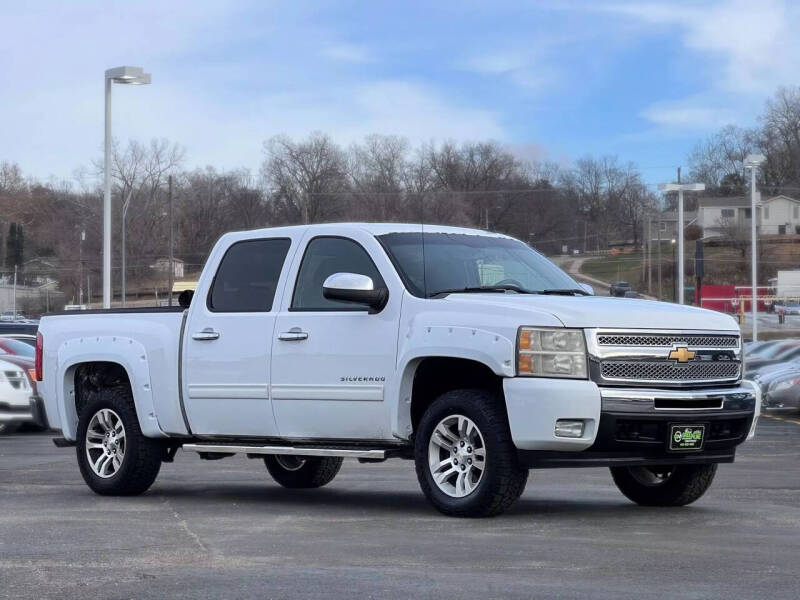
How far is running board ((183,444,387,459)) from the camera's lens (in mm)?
9727

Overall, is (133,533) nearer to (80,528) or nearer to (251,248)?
(80,528)

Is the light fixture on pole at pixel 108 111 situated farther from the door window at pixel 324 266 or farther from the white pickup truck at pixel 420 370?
the door window at pixel 324 266

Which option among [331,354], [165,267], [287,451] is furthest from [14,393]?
[165,267]

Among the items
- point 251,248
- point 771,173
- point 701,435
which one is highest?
point 771,173

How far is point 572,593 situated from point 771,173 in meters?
145

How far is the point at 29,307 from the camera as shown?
112688 millimetres

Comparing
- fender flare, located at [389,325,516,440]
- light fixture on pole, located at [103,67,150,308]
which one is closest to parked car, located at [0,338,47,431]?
light fixture on pole, located at [103,67,150,308]

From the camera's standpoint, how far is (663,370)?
922cm

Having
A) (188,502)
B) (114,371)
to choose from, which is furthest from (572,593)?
(114,371)

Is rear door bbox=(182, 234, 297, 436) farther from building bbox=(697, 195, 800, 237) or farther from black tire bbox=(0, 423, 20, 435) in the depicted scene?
building bbox=(697, 195, 800, 237)

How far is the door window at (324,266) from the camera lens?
10234 millimetres

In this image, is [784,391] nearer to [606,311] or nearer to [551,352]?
[606,311]

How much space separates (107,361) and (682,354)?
16.1 feet

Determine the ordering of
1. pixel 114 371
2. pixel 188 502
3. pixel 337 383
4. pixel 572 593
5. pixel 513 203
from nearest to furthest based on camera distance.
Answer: pixel 572 593 → pixel 337 383 → pixel 188 502 → pixel 114 371 → pixel 513 203
